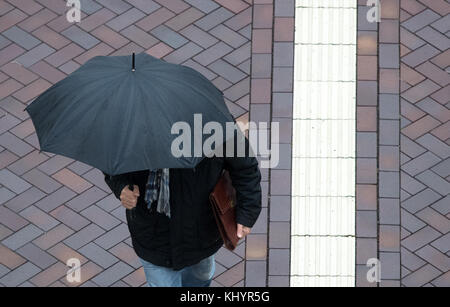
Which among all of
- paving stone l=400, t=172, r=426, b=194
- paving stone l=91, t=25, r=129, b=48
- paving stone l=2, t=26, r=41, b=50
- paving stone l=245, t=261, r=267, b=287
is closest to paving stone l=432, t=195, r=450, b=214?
paving stone l=400, t=172, r=426, b=194

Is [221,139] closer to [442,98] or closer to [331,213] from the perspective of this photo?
[331,213]

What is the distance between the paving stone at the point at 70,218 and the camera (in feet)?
27.5

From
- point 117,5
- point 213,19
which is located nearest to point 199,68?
point 213,19

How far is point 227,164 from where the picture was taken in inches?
256

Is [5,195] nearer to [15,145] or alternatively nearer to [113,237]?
[15,145]

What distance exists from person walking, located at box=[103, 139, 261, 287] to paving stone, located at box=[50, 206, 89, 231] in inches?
64.7

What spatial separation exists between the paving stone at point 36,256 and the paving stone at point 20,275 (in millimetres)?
44

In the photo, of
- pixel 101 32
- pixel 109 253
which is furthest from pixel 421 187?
pixel 101 32

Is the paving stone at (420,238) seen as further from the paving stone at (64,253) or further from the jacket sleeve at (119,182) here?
the jacket sleeve at (119,182)

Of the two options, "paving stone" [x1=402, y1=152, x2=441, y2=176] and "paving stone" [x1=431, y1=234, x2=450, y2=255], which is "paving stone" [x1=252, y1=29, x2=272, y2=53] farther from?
"paving stone" [x1=431, y1=234, x2=450, y2=255]

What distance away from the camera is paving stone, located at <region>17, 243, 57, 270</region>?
8.16 m

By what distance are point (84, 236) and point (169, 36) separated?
2.04m

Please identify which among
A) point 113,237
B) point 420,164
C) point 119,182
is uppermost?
point 119,182

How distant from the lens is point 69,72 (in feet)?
30.0
